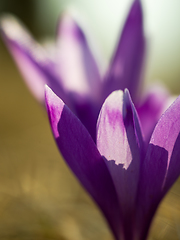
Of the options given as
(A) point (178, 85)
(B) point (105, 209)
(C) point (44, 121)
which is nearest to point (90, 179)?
(B) point (105, 209)

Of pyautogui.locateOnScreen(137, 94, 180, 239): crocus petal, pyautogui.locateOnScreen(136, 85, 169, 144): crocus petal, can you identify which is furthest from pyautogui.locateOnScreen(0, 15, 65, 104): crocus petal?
pyautogui.locateOnScreen(137, 94, 180, 239): crocus petal

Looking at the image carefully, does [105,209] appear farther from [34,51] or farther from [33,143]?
[33,143]

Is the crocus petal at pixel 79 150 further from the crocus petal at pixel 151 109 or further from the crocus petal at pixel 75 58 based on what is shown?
the crocus petal at pixel 75 58

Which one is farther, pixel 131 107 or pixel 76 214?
pixel 76 214

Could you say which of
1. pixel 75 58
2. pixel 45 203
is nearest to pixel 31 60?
pixel 75 58

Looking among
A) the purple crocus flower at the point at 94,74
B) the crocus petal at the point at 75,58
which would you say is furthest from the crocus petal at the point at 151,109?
the crocus petal at the point at 75,58

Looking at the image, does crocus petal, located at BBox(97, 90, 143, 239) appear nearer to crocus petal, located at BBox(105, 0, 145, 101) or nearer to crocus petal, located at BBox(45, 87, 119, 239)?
crocus petal, located at BBox(45, 87, 119, 239)
